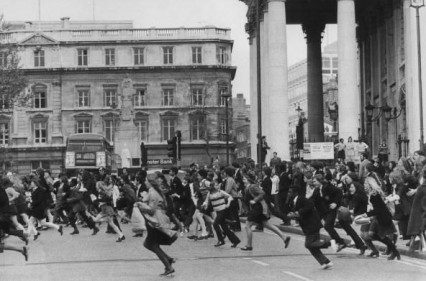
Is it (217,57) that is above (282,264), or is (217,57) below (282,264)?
above

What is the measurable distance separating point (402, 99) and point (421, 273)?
40679 millimetres

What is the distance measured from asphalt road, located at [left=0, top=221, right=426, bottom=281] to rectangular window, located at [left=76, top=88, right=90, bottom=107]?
8048 centimetres

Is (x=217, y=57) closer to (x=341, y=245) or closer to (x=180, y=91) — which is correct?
(x=180, y=91)

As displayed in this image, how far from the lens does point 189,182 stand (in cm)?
3109

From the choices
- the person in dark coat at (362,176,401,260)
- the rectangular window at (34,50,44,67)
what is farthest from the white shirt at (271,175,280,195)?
the rectangular window at (34,50,44,67)

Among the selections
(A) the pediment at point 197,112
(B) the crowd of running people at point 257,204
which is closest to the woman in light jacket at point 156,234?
(B) the crowd of running people at point 257,204

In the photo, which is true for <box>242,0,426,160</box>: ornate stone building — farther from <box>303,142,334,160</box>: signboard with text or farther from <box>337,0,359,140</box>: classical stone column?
<box>303,142,334,160</box>: signboard with text

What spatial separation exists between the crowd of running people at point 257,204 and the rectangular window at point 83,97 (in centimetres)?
6825

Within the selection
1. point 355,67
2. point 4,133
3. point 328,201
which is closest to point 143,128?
point 4,133

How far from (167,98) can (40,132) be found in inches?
517

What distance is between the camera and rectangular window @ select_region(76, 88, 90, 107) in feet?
350

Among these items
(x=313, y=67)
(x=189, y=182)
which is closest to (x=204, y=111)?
(x=313, y=67)

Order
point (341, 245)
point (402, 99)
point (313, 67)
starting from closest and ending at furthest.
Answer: point (341, 245) < point (402, 99) < point (313, 67)

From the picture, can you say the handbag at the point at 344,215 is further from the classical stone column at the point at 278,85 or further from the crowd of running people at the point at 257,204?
the classical stone column at the point at 278,85
